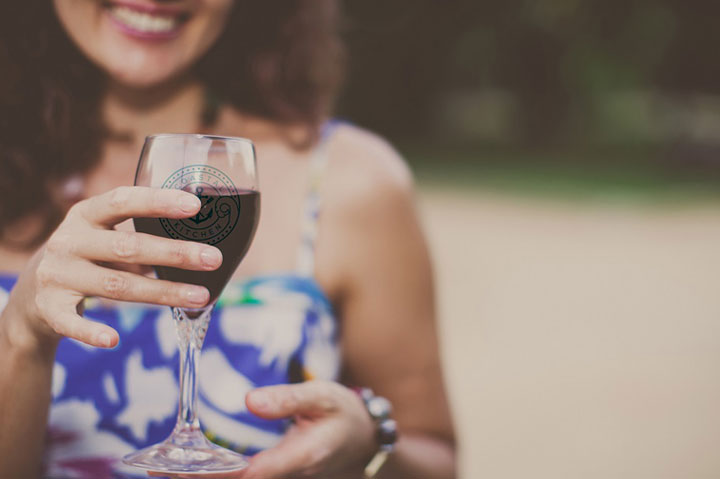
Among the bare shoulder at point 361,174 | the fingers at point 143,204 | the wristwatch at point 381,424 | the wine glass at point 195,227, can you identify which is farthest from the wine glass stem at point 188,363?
the bare shoulder at point 361,174

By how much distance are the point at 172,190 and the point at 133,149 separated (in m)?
1.19

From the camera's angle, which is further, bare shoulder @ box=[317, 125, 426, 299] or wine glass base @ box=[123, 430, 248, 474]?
bare shoulder @ box=[317, 125, 426, 299]

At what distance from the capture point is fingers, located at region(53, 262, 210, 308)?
1.42 m

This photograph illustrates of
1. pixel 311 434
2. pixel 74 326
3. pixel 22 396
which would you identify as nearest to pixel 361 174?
pixel 311 434

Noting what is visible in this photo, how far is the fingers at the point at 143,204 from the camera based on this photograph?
4.55ft

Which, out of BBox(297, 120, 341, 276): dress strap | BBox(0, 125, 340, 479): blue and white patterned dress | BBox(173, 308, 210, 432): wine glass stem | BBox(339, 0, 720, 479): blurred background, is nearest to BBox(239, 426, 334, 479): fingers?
BBox(173, 308, 210, 432): wine glass stem

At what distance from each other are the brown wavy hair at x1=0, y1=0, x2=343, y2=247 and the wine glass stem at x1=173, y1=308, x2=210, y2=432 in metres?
0.98

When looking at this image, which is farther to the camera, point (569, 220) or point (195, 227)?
point (569, 220)

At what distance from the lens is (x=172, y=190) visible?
140 cm

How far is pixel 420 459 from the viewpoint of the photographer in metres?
2.26

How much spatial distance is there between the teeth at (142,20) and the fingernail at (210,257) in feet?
3.03

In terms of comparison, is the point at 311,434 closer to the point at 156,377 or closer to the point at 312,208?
the point at 156,377

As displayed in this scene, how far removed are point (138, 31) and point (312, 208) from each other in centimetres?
63

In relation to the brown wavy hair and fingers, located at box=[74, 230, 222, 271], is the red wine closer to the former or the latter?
fingers, located at box=[74, 230, 222, 271]
